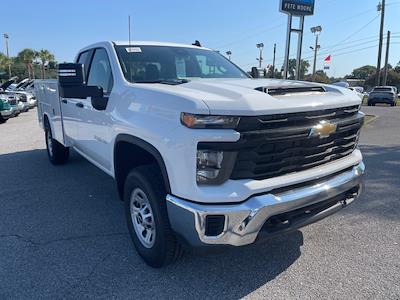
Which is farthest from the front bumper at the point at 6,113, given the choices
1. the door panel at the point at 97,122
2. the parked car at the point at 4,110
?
the door panel at the point at 97,122

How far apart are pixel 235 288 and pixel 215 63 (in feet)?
8.97

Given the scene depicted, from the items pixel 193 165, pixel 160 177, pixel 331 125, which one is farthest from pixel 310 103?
pixel 160 177

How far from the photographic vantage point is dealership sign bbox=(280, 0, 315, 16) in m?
9.55

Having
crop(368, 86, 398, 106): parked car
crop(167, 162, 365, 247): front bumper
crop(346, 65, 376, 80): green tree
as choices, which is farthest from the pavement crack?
crop(346, 65, 376, 80): green tree

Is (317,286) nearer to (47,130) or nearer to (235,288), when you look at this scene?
(235,288)

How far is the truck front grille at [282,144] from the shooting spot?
2510 millimetres

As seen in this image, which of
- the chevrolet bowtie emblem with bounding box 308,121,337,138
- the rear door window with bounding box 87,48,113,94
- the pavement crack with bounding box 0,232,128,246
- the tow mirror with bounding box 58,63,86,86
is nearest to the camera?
the chevrolet bowtie emblem with bounding box 308,121,337,138

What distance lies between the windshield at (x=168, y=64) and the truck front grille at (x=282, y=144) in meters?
1.52

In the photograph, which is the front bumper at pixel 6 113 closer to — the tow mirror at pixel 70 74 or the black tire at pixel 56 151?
the black tire at pixel 56 151

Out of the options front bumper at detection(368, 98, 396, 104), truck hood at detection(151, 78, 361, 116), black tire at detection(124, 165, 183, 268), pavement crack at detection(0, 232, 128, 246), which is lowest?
pavement crack at detection(0, 232, 128, 246)

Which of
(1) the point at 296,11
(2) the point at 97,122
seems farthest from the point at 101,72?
(1) the point at 296,11

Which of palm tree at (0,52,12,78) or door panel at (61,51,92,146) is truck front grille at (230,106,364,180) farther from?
palm tree at (0,52,12,78)

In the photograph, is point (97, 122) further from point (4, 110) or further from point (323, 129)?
point (4, 110)

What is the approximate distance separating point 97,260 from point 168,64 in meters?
2.15
